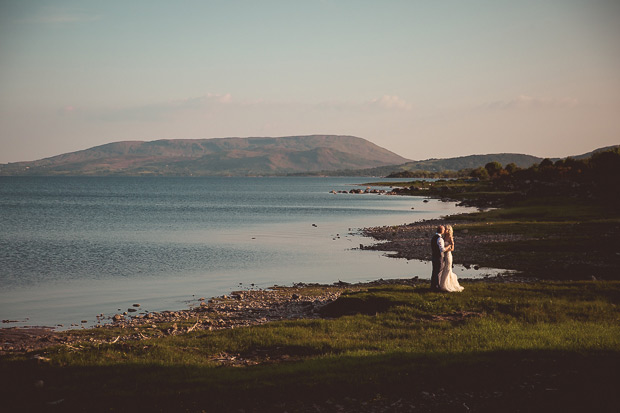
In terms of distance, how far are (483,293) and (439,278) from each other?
2135mm

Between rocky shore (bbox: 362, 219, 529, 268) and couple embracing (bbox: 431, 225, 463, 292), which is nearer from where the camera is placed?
couple embracing (bbox: 431, 225, 463, 292)

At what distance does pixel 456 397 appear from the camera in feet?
44.0

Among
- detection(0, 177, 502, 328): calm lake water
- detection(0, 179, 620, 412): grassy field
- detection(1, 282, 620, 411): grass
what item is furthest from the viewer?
detection(0, 177, 502, 328): calm lake water

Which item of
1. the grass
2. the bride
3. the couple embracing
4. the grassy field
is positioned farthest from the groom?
the grass

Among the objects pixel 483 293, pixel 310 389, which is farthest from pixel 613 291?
pixel 310 389

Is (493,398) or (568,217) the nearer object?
(493,398)

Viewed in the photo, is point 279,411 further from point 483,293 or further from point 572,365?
point 483,293

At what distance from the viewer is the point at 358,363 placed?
51.0 feet

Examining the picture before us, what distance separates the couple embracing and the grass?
2.58 m

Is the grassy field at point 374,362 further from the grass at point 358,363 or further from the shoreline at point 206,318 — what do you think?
the shoreline at point 206,318

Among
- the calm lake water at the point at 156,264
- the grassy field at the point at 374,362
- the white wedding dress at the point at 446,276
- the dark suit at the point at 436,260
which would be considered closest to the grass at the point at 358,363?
the grassy field at the point at 374,362

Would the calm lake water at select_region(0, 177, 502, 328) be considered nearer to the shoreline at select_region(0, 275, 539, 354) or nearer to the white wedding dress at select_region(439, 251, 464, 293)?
the shoreline at select_region(0, 275, 539, 354)

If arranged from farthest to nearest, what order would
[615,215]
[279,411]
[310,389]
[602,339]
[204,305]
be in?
1. [615,215]
2. [204,305]
3. [602,339]
4. [310,389]
5. [279,411]

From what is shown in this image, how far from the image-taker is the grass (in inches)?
526
